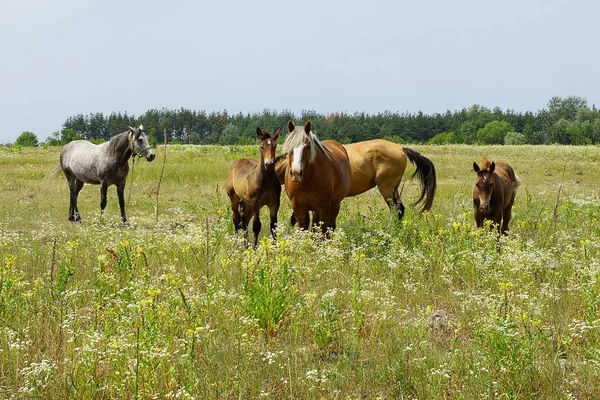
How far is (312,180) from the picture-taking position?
8.69 m

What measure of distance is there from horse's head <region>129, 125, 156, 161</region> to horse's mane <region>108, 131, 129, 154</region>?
0.90 ft

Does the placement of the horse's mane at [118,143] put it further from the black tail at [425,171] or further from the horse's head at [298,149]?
the black tail at [425,171]

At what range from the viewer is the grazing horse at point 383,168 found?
11898 millimetres

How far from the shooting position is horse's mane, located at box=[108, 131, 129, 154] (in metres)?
14.4

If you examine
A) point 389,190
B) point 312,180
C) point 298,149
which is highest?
point 298,149

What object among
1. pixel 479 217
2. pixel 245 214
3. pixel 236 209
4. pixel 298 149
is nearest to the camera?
pixel 298 149

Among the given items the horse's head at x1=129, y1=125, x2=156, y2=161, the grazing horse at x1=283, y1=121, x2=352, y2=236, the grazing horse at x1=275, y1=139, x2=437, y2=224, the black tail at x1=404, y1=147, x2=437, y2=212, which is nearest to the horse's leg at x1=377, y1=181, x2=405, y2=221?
the grazing horse at x1=275, y1=139, x2=437, y2=224

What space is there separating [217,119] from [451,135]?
73.5m

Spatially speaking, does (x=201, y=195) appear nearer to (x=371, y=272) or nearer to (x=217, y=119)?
A: (x=371, y=272)

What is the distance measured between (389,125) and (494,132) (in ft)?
85.7

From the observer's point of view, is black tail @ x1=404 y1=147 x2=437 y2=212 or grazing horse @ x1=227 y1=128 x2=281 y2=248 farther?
black tail @ x1=404 y1=147 x2=437 y2=212

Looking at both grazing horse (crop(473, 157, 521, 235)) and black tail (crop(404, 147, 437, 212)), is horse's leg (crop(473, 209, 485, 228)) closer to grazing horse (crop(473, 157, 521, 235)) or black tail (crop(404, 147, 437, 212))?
grazing horse (crop(473, 157, 521, 235))

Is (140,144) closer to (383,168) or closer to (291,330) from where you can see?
(383,168)

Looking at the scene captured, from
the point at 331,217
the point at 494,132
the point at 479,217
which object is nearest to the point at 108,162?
the point at 331,217
